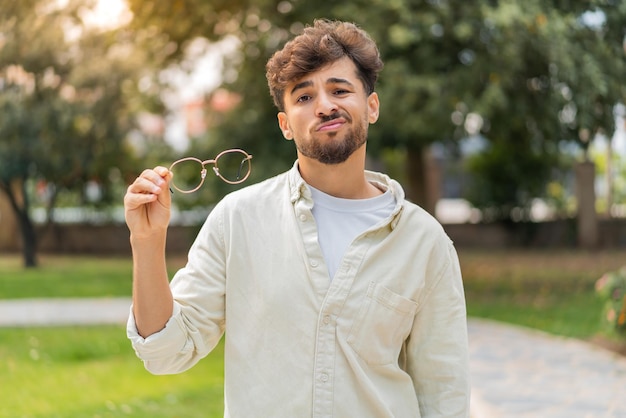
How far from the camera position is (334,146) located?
232 cm

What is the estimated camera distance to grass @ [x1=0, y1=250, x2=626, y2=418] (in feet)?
21.4

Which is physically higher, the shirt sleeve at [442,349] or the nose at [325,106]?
the nose at [325,106]

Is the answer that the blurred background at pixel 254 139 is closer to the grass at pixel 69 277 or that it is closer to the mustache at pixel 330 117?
the grass at pixel 69 277

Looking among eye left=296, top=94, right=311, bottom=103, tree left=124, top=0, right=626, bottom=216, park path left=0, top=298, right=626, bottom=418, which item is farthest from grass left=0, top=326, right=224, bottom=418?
eye left=296, top=94, right=311, bottom=103

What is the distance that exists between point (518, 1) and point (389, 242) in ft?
27.0

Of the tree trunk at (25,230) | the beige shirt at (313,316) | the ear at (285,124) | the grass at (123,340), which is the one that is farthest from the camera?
the tree trunk at (25,230)

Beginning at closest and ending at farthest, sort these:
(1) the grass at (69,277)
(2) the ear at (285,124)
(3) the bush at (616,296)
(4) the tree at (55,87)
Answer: (2) the ear at (285,124) → (3) the bush at (616,296) → (1) the grass at (69,277) → (4) the tree at (55,87)

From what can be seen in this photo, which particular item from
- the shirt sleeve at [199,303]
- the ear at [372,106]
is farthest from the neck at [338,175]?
the shirt sleeve at [199,303]

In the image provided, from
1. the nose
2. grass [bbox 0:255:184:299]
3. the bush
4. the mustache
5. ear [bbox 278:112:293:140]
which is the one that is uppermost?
the nose

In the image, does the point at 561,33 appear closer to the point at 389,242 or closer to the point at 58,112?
the point at 389,242

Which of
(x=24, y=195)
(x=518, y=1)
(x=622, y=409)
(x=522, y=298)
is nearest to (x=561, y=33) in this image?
(x=518, y=1)

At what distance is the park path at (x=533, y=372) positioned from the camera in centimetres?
609

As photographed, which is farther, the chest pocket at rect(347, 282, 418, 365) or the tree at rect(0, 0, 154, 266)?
the tree at rect(0, 0, 154, 266)

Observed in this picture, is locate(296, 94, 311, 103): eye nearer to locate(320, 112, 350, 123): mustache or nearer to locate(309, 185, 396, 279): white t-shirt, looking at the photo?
locate(320, 112, 350, 123): mustache
